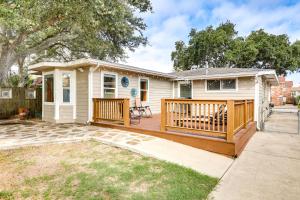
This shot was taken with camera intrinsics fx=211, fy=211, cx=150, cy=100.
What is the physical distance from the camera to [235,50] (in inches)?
1028

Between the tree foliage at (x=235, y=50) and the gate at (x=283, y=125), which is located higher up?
the tree foliage at (x=235, y=50)

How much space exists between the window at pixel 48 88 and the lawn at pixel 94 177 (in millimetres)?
4826

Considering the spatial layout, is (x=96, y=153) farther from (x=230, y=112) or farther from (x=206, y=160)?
(x=230, y=112)

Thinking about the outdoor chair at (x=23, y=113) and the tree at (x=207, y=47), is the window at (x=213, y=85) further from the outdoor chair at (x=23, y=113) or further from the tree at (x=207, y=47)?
the tree at (x=207, y=47)

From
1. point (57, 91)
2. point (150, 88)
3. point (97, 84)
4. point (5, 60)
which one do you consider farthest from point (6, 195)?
point (150, 88)

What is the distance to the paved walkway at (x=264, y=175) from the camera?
3.46 meters

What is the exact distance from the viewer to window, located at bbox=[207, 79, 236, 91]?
36.5 feet

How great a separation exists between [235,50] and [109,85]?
21.6m

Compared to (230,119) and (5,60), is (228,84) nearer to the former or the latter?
(230,119)

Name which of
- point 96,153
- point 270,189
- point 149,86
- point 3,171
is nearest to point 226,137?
point 270,189

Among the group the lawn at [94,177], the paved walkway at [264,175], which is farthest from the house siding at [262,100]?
the lawn at [94,177]

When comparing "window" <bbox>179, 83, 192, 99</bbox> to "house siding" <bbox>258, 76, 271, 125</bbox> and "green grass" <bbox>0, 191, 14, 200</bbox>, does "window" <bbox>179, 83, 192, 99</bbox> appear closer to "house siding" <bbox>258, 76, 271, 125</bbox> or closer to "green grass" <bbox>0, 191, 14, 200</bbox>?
"house siding" <bbox>258, 76, 271, 125</bbox>

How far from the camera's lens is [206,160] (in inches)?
193

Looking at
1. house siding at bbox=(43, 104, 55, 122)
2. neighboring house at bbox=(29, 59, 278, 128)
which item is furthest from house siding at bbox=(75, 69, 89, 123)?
house siding at bbox=(43, 104, 55, 122)
